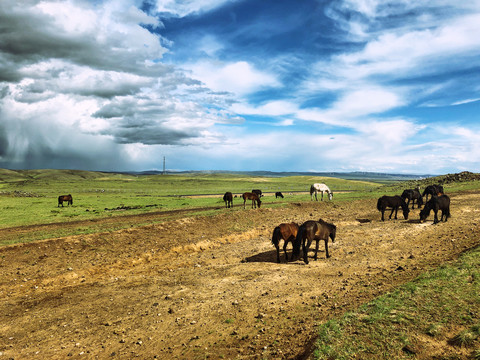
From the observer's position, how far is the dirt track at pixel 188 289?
7246mm

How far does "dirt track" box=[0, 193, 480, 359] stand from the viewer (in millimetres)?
7246

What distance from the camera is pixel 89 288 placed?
11.5 metres

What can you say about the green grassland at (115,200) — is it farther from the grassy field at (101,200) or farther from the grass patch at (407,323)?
the grass patch at (407,323)

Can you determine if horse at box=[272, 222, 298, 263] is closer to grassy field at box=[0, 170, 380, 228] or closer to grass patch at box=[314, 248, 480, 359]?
grass patch at box=[314, 248, 480, 359]

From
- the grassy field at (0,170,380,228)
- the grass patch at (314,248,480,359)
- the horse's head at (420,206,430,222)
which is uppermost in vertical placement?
the horse's head at (420,206,430,222)

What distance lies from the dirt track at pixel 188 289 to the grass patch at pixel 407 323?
52 cm

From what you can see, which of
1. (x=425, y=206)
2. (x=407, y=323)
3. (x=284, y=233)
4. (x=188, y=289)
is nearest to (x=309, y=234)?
(x=284, y=233)

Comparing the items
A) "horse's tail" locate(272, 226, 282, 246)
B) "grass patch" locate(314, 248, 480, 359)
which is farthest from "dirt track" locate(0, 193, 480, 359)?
"horse's tail" locate(272, 226, 282, 246)

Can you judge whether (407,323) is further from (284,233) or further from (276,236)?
(284,233)

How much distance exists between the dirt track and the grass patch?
20.4 inches

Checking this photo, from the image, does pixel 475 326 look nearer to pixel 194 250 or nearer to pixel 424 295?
pixel 424 295

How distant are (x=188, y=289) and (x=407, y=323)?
7.37 meters

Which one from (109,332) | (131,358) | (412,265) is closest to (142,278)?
(109,332)

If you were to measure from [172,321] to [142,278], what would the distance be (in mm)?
4682
